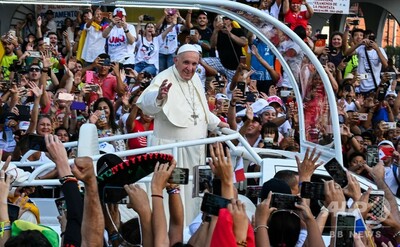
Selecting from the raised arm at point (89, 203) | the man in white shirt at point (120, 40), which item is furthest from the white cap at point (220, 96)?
the raised arm at point (89, 203)

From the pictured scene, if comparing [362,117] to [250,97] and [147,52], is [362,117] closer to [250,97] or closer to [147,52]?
[250,97]

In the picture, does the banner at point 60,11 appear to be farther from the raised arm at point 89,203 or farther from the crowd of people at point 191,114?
the raised arm at point 89,203

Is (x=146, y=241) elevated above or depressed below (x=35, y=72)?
below

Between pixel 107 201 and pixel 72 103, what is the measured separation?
6.99 metres

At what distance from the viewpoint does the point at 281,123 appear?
12.5 m

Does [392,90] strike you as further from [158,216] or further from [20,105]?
[158,216]

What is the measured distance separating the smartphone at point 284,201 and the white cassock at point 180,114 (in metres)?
3.45

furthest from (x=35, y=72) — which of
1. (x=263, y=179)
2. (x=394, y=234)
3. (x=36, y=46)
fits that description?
(x=394, y=234)

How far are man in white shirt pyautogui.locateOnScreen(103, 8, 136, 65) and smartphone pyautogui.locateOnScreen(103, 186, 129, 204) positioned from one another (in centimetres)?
1040

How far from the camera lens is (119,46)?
15.8 metres

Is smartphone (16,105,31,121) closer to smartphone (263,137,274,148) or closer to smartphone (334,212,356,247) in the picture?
smartphone (263,137,274,148)

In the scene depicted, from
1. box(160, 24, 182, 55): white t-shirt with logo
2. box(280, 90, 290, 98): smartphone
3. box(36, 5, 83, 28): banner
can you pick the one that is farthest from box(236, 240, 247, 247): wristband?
box(36, 5, 83, 28): banner

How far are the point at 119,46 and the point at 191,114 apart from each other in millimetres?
6678

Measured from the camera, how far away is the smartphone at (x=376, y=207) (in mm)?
6031
